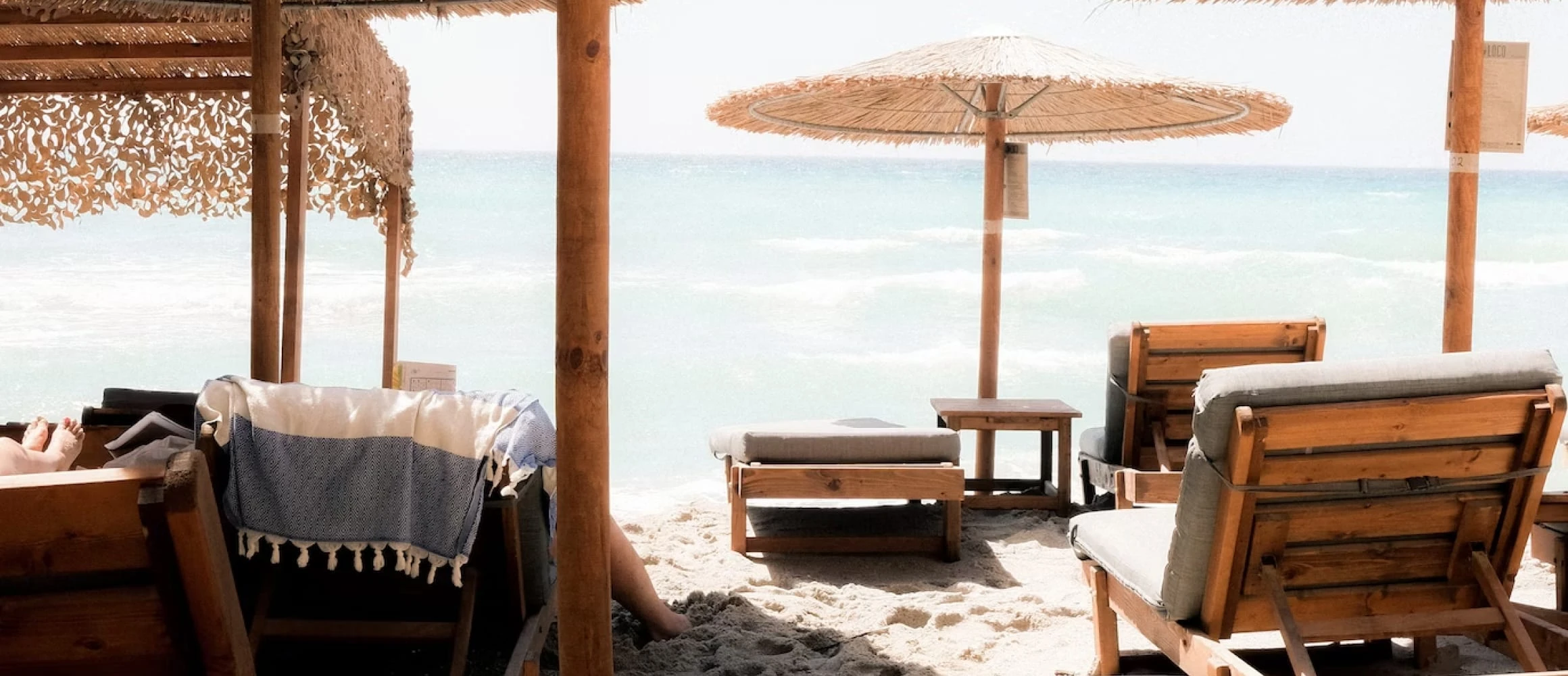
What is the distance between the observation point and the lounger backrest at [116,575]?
167 centimetres

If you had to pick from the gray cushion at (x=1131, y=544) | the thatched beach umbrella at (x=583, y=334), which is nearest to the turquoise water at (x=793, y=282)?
the gray cushion at (x=1131, y=544)

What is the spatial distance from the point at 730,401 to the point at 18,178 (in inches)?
352

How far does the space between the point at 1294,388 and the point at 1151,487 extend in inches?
75.7

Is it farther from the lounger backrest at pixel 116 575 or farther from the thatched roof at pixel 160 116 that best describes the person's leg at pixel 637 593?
the thatched roof at pixel 160 116

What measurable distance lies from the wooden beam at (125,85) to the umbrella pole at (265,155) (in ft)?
3.56

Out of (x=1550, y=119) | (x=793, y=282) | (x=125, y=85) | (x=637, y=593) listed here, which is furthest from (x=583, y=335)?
(x=793, y=282)

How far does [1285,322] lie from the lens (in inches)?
167

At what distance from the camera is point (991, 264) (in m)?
5.32

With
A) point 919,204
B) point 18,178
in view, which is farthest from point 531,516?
point 919,204

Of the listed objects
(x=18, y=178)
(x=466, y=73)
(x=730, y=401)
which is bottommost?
(x=730, y=401)

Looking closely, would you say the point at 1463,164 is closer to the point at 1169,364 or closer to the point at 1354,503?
the point at 1169,364

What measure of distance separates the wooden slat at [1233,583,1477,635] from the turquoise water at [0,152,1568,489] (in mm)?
6622

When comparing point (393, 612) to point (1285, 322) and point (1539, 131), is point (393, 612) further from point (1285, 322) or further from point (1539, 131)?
point (1539, 131)

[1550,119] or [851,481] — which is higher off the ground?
[1550,119]
